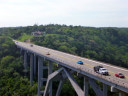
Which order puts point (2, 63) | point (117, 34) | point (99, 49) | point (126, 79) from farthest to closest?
point (117, 34), point (99, 49), point (2, 63), point (126, 79)

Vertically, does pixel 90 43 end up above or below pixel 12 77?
above

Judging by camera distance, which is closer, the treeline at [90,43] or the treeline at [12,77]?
the treeline at [12,77]

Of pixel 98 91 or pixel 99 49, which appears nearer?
pixel 98 91

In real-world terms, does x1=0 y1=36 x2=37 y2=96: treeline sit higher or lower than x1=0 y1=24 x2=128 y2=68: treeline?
lower

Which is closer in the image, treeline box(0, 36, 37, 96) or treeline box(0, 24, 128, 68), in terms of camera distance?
treeline box(0, 36, 37, 96)

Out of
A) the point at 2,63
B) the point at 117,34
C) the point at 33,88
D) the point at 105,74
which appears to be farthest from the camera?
the point at 117,34

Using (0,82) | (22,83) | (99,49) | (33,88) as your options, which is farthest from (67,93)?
(99,49)

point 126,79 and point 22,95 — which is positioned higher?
point 126,79

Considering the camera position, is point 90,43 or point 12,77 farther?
point 90,43

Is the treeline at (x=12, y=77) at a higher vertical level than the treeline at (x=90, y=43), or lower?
lower

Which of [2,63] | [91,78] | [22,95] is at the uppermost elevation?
[91,78]

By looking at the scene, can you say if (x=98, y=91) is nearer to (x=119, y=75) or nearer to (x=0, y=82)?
(x=119, y=75)
